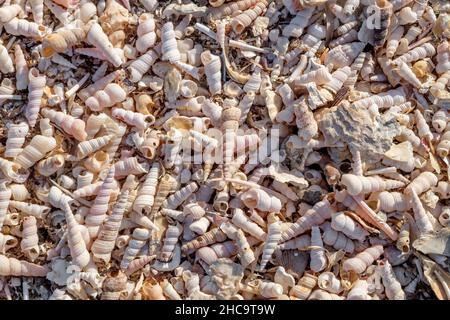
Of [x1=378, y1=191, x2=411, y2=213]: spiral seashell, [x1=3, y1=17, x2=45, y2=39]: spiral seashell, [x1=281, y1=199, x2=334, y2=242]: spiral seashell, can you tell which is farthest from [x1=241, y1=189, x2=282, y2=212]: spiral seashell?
[x1=3, y1=17, x2=45, y2=39]: spiral seashell

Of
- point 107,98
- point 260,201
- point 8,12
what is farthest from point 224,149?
point 8,12

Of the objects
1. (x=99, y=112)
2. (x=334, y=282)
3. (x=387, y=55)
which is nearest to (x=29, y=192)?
(x=99, y=112)

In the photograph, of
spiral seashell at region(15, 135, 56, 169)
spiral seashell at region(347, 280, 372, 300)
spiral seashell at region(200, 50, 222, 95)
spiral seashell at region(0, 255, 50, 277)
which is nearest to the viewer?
spiral seashell at region(347, 280, 372, 300)

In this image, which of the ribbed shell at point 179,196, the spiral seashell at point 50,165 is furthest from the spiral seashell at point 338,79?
the spiral seashell at point 50,165

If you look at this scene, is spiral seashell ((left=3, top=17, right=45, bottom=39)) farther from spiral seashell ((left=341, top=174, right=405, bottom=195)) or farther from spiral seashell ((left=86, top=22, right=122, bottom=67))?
spiral seashell ((left=341, top=174, right=405, bottom=195))

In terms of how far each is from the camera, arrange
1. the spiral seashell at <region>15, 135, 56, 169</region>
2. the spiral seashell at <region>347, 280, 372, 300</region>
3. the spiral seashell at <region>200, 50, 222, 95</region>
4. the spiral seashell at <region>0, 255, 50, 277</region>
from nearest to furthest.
Result: the spiral seashell at <region>347, 280, 372, 300</region>, the spiral seashell at <region>0, 255, 50, 277</region>, the spiral seashell at <region>15, 135, 56, 169</region>, the spiral seashell at <region>200, 50, 222, 95</region>

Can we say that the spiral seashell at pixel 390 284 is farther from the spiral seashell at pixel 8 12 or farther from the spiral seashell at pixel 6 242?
the spiral seashell at pixel 8 12

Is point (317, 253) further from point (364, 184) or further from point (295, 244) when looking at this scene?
point (364, 184)

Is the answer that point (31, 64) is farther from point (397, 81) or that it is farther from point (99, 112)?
point (397, 81)

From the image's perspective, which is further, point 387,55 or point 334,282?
point 387,55
